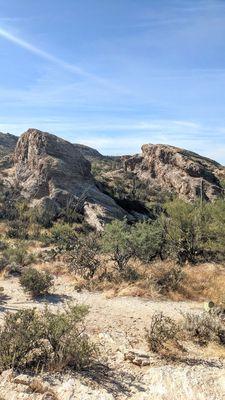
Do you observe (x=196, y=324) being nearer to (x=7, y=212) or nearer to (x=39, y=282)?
(x=39, y=282)

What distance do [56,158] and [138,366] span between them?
98.1 ft

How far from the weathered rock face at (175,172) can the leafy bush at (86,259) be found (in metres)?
28.4

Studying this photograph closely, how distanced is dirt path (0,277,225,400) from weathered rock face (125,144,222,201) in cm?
3346

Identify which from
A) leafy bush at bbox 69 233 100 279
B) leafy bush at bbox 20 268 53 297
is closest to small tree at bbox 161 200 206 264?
leafy bush at bbox 69 233 100 279

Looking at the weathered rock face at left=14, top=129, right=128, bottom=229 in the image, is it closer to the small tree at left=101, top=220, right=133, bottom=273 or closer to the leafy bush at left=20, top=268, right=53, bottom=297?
the small tree at left=101, top=220, right=133, bottom=273

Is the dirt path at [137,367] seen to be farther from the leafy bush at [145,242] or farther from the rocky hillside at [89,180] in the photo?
the rocky hillside at [89,180]

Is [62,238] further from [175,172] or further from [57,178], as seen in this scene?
[175,172]

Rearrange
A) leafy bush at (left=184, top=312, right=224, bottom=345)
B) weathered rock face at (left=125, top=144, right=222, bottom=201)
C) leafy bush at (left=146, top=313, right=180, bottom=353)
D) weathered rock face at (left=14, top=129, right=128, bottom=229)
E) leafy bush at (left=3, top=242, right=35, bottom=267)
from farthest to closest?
weathered rock face at (left=125, top=144, right=222, bottom=201) < weathered rock face at (left=14, top=129, right=128, bottom=229) < leafy bush at (left=3, top=242, right=35, bottom=267) < leafy bush at (left=184, top=312, right=224, bottom=345) < leafy bush at (left=146, top=313, right=180, bottom=353)

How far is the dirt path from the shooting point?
7898mm

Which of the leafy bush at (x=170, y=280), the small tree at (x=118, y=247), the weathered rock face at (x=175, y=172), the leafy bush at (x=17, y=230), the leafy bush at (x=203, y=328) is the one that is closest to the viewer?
the leafy bush at (x=203, y=328)

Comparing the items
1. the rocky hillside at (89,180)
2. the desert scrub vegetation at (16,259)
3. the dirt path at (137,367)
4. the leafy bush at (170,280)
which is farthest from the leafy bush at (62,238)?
the dirt path at (137,367)

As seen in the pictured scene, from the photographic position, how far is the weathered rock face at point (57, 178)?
3328 cm

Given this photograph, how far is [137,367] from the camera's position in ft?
29.6

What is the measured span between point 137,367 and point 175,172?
45.4 meters
